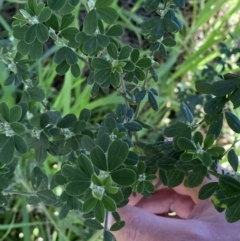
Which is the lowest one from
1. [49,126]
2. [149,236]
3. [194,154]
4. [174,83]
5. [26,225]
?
[26,225]

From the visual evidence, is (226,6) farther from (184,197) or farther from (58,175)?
(58,175)

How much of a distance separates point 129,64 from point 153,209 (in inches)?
18.4

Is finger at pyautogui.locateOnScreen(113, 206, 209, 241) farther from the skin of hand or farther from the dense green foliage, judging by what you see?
the dense green foliage

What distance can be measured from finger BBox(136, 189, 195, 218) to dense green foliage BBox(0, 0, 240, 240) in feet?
0.96

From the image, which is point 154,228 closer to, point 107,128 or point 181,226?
point 181,226

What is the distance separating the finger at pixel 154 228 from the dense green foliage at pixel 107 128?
11 cm

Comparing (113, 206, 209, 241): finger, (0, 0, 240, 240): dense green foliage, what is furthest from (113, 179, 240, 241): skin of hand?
(0, 0, 240, 240): dense green foliage

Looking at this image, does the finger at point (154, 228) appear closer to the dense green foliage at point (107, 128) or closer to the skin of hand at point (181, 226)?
the skin of hand at point (181, 226)

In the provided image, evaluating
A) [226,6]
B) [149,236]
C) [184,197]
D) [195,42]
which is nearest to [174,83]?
[195,42]

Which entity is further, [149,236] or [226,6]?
[226,6]

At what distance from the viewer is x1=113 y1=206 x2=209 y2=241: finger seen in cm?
84

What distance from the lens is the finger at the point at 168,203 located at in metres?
1.08

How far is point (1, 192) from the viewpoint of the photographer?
0.80m

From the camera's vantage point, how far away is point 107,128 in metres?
0.72
